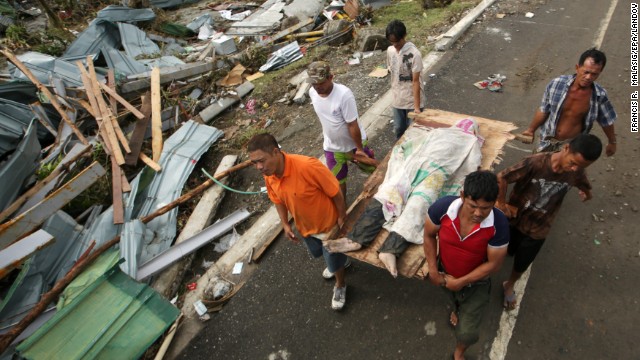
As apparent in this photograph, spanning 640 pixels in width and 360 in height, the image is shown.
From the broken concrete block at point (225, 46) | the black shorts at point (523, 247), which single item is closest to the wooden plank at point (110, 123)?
the broken concrete block at point (225, 46)

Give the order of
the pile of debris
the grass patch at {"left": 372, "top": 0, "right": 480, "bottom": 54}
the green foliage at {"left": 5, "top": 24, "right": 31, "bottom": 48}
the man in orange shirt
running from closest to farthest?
the man in orange shirt < the pile of debris < the grass patch at {"left": 372, "top": 0, "right": 480, "bottom": 54} < the green foliage at {"left": 5, "top": 24, "right": 31, "bottom": 48}

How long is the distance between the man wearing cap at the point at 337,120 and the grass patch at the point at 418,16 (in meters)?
4.87

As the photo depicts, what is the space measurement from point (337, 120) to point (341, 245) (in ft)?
4.37

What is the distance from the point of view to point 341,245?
117 inches

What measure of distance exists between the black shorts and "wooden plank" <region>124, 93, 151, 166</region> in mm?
5579

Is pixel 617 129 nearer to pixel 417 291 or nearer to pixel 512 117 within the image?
pixel 512 117

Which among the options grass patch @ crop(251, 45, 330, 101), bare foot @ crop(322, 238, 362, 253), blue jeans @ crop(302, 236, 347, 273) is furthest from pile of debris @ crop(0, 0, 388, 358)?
bare foot @ crop(322, 238, 362, 253)

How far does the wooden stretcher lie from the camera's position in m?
2.85

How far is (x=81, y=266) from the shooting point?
12.8 ft

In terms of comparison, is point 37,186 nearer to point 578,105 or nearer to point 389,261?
point 389,261

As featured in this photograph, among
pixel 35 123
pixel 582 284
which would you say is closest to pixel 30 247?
pixel 35 123

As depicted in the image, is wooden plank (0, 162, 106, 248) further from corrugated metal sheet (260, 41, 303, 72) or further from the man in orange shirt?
corrugated metal sheet (260, 41, 303, 72)

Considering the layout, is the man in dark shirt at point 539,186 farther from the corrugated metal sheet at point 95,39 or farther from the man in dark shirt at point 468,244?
the corrugated metal sheet at point 95,39

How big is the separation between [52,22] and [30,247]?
11.6m
